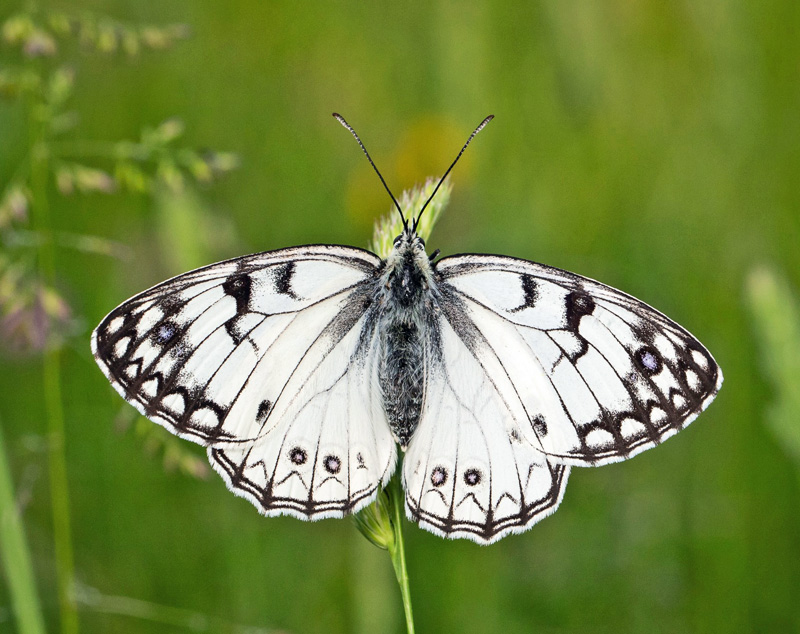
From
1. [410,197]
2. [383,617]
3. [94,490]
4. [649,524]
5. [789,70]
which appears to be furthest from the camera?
[789,70]

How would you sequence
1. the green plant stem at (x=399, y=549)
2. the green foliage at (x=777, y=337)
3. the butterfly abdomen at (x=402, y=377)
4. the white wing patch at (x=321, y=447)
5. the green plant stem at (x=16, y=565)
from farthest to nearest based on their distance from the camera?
the green foliage at (x=777, y=337)
the butterfly abdomen at (x=402, y=377)
the white wing patch at (x=321, y=447)
the green plant stem at (x=16, y=565)
the green plant stem at (x=399, y=549)

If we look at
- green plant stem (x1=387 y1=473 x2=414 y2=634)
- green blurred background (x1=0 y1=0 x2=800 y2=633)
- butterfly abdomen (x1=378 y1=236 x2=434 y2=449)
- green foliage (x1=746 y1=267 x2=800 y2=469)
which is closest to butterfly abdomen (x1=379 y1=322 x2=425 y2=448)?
butterfly abdomen (x1=378 y1=236 x2=434 y2=449)

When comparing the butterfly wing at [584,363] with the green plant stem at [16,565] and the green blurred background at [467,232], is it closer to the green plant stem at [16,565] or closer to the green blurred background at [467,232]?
the green blurred background at [467,232]

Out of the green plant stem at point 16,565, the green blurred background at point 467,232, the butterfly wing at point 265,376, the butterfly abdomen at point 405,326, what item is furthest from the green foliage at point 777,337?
the green plant stem at point 16,565

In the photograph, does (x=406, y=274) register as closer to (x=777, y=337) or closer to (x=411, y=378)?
(x=411, y=378)

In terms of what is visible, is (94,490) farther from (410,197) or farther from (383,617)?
(410,197)

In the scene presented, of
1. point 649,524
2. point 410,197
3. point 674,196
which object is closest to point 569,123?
point 674,196

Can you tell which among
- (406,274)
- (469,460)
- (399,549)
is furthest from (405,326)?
(399,549)
